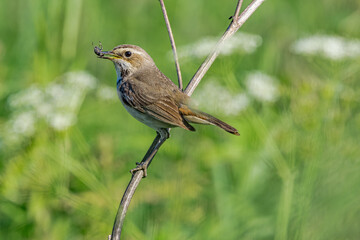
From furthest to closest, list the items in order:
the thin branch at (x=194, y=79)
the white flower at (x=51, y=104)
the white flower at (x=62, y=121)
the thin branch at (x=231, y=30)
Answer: the white flower at (x=51, y=104), the white flower at (x=62, y=121), the thin branch at (x=231, y=30), the thin branch at (x=194, y=79)

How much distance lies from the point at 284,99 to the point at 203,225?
133cm

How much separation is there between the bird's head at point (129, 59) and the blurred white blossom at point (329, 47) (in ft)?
4.82

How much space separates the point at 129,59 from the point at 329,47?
1.72 meters

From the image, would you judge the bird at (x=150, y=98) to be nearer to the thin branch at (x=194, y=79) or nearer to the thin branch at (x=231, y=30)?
the thin branch at (x=194, y=79)

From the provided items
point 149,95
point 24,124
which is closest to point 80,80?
point 24,124

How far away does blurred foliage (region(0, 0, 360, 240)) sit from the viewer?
4.32 meters

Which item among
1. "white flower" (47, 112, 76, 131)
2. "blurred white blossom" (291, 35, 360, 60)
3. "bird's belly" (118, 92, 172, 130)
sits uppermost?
"blurred white blossom" (291, 35, 360, 60)

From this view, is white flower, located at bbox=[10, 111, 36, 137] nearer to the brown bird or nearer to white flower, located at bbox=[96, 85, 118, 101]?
white flower, located at bbox=[96, 85, 118, 101]

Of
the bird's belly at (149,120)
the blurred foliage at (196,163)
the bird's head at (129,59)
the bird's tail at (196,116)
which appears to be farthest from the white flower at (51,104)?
the bird's tail at (196,116)

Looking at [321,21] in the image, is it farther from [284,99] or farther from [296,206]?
[296,206]

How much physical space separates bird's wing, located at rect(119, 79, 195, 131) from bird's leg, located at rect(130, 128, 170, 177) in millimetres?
127

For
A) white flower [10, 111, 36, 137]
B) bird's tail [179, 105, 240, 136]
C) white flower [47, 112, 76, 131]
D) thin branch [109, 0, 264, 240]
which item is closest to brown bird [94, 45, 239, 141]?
bird's tail [179, 105, 240, 136]

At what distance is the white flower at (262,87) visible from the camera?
18.0 ft

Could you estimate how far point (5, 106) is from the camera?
5953 mm
